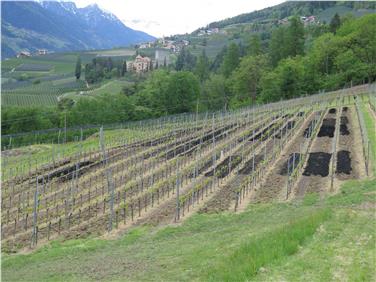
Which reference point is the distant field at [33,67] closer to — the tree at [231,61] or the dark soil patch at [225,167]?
the tree at [231,61]

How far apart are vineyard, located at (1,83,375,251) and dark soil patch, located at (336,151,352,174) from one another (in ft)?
0.18

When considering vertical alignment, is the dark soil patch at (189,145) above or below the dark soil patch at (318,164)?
below

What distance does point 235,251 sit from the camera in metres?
12.0

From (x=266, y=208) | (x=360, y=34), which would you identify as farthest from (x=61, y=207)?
(x=360, y=34)

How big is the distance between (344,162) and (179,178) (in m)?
10.1

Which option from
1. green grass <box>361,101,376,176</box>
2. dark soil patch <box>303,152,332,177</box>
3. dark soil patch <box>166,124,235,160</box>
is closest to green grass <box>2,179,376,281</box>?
dark soil patch <box>303,152,332,177</box>

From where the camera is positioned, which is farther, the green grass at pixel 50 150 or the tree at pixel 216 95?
the tree at pixel 216 95

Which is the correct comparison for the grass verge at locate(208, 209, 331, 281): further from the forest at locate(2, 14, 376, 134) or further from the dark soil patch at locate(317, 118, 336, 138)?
the forest at locate(2, 14, 376, 134)

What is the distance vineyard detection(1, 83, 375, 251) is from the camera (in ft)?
70.1

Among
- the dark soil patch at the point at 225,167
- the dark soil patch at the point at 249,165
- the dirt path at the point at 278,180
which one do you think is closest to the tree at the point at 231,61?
the dirt path at the point at 278,180

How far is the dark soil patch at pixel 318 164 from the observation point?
83.3ft

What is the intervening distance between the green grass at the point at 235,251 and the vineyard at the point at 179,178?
2.16 metres

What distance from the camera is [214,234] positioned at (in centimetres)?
1585

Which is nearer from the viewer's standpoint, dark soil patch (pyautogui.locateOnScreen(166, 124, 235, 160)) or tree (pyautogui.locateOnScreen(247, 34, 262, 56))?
dark soil patch (pyautogui.locateOnScreen(166, 124, 235, 160))
